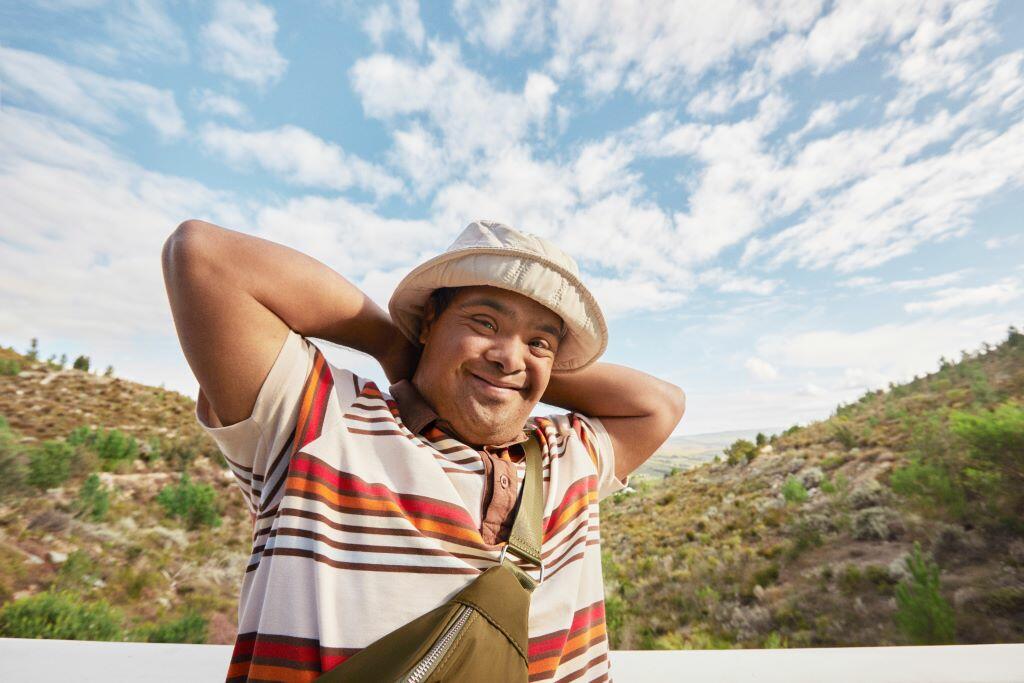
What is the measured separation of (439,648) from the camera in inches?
32.4

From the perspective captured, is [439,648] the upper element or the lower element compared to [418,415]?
lower

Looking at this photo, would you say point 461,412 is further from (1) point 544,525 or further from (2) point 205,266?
(2) point 205,266

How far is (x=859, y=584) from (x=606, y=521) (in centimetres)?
583

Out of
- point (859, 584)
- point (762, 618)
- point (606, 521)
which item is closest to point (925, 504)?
point (859, 584)

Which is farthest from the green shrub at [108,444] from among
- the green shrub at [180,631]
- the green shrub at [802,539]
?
the green shrub at [802,539]

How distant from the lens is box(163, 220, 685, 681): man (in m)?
0.93

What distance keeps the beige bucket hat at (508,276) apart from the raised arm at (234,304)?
0.28 m

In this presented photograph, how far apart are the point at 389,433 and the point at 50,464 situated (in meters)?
12.6

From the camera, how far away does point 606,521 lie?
1130 cm

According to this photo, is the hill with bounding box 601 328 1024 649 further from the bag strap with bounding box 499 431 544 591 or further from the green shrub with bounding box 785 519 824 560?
the bag strap with bounding box 499 431 544 591

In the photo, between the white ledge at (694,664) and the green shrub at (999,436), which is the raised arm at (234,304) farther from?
the green shrub at (999,436)

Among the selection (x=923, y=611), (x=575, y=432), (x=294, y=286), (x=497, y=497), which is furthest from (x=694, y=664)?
(x=923, y=611)

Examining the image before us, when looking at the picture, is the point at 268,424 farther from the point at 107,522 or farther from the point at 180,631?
the point at 107,522

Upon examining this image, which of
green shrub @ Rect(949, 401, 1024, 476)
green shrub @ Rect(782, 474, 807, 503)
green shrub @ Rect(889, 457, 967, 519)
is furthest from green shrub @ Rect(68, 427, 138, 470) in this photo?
green shrub @ Rect(949, 401, 1024, 476)
